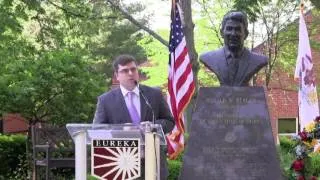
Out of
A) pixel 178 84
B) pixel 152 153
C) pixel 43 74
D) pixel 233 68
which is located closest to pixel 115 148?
pixel 152 153

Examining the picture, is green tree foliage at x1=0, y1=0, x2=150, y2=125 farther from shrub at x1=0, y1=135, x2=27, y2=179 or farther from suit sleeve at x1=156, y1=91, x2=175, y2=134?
suit sleeve at x1=156, y1=91, x2=175, y2=134

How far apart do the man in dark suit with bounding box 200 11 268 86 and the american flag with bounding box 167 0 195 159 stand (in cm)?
384

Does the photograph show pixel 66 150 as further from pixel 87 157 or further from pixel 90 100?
pixel 87 157

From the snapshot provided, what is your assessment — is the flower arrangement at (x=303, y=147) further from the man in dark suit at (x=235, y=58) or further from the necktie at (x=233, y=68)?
the necktie at (x=233, y=68)

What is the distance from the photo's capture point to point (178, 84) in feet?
35.1

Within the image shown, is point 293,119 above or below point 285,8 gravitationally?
below

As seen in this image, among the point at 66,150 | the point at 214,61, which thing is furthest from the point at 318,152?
the point at 214,61

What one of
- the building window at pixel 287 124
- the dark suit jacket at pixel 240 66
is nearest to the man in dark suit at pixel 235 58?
the dark suit jacket at pixel 240 66

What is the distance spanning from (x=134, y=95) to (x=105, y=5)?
13.6 meters

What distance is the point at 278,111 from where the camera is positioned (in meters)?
28.1

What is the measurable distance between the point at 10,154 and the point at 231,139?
8.34m

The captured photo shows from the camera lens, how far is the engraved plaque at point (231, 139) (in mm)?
6270

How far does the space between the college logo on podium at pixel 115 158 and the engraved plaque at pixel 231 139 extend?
65.0 inches

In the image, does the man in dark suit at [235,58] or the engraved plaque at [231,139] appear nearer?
the engraved plaque at [231,139]
